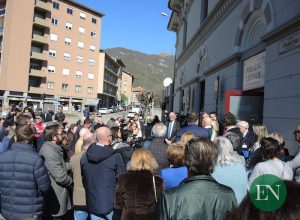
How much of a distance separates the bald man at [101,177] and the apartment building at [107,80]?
76.1m

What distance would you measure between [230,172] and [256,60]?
7.02 metres

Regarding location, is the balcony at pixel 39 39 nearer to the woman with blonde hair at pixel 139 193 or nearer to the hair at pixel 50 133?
the hair at pixel 50 133

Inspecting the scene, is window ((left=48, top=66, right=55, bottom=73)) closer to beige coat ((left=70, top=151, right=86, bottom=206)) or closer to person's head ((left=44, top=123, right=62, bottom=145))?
person's head ((left=44, top=123, right=62, bottom=145))

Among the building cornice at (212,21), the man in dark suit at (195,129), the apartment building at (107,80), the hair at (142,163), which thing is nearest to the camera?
the hair at (142,163)

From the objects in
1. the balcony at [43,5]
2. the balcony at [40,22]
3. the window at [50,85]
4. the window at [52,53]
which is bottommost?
the window at [50,85]

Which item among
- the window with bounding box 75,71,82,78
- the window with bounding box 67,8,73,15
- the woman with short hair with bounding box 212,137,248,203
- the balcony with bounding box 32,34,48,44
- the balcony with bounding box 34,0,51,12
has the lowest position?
the woman with short hair with bounding box 212,137,248,203

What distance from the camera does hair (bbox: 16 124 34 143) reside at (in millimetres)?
4281

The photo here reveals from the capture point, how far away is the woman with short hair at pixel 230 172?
3.71m

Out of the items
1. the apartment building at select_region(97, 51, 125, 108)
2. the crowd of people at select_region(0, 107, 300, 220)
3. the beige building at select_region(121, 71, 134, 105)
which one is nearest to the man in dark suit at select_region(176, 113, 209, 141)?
the crowd of people at select_region(0, 107, 300, 220)

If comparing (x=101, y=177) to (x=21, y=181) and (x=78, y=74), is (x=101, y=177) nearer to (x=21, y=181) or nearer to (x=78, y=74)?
(x=21, y=181)

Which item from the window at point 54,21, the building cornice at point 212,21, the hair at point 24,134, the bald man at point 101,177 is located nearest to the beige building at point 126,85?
the window at point 54,21

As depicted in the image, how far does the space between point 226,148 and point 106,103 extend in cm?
8847
